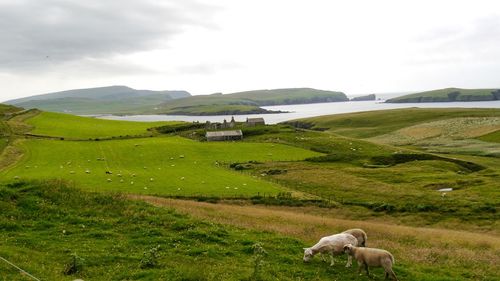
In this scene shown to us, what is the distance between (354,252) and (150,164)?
223 ft

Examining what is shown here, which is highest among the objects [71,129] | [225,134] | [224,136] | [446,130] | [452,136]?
[71,129]

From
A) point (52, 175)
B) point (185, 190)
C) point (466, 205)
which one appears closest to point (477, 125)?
point (466, 205)

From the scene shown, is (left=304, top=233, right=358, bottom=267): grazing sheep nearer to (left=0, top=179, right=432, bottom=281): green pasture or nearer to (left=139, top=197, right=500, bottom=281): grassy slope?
(left=0, top=179, right=432, bottom=281): green pasture

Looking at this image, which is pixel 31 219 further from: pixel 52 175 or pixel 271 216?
pixel 52 175

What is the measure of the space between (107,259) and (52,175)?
53139 millimetres

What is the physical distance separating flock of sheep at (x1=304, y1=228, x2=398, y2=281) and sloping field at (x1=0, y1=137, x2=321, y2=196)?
1423 inches

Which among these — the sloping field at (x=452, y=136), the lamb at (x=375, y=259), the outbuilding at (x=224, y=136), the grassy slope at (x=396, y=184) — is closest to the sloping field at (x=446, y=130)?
the sloping field at (x=452, y=136)

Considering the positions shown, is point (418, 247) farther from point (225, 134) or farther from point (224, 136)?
point (225, 134)

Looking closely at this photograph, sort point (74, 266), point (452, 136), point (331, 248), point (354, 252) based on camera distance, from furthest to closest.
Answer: point (452, 136)
point (331, 248)
point (354, 252)
point (74, 266)

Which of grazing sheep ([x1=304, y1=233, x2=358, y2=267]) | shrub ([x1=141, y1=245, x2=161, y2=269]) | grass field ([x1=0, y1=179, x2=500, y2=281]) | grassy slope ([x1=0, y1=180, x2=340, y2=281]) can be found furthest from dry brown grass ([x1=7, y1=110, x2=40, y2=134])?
grazing sheep ([x1=304, y1=233, x2=358, y2=267])

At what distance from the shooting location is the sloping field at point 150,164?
6183 centimetres

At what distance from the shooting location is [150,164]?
275ft

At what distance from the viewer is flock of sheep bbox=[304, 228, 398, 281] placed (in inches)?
779

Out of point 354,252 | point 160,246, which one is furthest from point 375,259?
point 160,246
